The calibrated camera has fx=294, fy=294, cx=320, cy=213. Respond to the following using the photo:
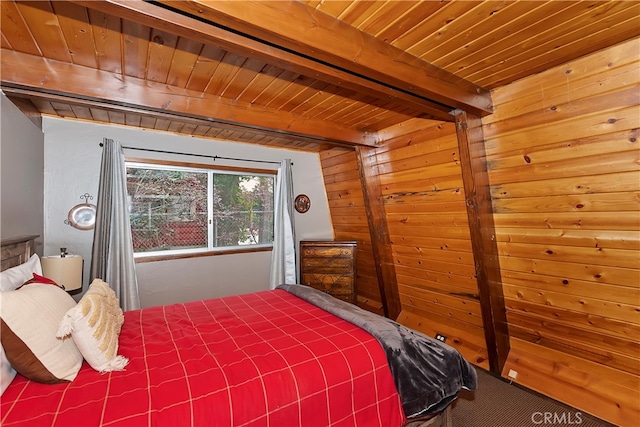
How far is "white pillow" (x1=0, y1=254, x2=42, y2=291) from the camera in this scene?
4.41ft

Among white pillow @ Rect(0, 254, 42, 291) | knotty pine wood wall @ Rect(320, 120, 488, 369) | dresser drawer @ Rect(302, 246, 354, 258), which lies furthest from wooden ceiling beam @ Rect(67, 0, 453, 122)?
dresser drawer @ Rect(302, 246, 354, 258)

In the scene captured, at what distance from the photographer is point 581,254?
1869 mm

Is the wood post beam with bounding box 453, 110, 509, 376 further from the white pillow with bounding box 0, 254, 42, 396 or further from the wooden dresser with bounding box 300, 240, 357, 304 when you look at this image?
the white pillow with bounding box 0, 254, 42, 396

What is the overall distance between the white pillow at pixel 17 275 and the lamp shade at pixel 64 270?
0.25 m

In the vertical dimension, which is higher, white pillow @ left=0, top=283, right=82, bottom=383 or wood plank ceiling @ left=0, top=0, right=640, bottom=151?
wood plank ceiling @ left=0, top=0, right=640, bottom=151

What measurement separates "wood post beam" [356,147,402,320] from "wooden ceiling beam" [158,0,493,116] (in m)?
1.18

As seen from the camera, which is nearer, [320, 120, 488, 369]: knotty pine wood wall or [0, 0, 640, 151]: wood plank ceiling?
[0, 0, 640, 151]: wood plank ceiling

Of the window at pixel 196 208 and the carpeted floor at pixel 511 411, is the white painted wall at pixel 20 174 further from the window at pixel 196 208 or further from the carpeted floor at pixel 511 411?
the carpeted floor at pixel 511 411

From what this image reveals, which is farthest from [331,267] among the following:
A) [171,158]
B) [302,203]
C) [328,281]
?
[171,158]

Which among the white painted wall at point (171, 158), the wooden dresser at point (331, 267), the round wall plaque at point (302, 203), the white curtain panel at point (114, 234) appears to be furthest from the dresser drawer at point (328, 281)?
the white curtain panel at point (114, 234)

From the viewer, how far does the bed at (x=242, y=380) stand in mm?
1068

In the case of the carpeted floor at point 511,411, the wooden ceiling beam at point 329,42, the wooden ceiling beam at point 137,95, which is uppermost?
the wooden ceiling beam at point 137,95

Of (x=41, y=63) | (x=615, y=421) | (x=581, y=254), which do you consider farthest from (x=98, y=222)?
(x=615, y=421)

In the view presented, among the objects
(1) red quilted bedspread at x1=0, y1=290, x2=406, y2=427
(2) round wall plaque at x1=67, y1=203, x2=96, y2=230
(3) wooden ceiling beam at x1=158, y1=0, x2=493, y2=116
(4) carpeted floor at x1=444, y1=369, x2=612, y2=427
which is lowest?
(4) carpeted floor at x1=444, y1=369, x2=612, y2=427
